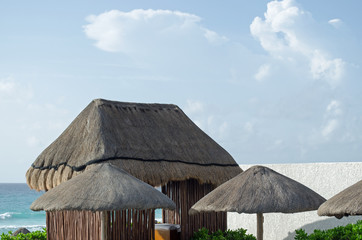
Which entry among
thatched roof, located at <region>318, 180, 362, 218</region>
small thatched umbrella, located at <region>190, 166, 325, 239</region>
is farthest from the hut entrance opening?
thatched roof, located at <region>318, 180, 362, 218</region>

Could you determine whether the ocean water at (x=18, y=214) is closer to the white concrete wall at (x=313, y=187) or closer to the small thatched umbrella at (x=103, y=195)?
the white concrete wall at (x=313, y=187)

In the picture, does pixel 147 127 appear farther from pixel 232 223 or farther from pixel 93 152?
pixel 232 223

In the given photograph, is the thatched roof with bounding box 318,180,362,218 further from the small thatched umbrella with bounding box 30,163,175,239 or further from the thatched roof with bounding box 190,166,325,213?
the small thatched umbrella with bounding box 30,163,175,239

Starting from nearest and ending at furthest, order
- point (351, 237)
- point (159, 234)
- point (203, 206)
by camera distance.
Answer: point (203, 206) → point (351, 237) → point (159, 234)

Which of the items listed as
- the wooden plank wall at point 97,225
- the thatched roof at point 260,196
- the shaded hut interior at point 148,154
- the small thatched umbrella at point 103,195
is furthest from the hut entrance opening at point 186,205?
the small thatched umbrella at point 103,195

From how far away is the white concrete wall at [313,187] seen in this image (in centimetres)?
1369

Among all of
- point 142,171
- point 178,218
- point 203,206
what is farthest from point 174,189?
point 203,206

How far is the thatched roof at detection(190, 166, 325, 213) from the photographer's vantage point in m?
8.61

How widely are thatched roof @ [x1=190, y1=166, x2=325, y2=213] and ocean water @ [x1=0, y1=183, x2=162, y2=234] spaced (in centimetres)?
2580

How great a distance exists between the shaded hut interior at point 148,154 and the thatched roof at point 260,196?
254 centimetres

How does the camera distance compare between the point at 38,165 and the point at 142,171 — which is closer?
the point at 142,171

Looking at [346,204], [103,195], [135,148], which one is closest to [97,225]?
[135,148]

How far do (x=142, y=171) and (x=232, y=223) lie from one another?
5.91m

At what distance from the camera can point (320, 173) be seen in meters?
14.3
